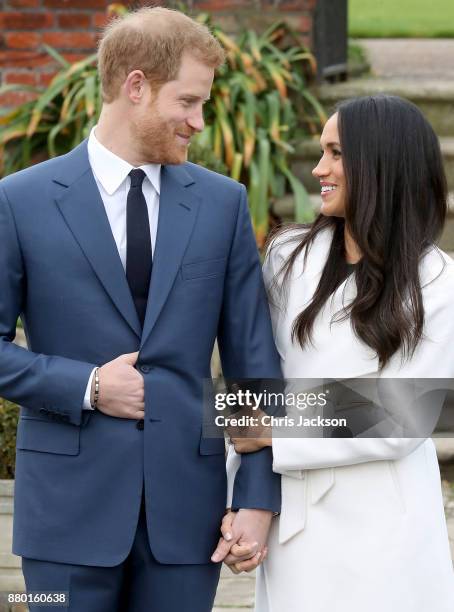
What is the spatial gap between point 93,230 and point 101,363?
330mm

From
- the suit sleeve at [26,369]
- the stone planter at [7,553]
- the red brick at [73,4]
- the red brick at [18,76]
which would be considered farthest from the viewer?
the red brick at [18,76]

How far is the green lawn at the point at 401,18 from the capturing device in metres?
10.9

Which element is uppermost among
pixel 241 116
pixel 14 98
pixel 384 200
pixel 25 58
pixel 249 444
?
pixel 25 58

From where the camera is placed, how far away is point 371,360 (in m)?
2.97

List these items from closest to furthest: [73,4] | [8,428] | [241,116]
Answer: [8,428] < [241,116] < [73,4]

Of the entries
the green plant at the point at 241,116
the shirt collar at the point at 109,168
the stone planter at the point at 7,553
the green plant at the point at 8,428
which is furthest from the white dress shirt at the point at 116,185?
the green plant at the point at 241,116

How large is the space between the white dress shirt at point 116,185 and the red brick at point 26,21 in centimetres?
431

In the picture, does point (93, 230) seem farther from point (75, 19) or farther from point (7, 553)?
point (75, 19)

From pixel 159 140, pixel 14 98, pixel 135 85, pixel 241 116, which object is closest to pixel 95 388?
pixel 159 140

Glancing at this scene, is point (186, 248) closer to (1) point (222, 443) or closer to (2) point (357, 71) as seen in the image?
(1) point (222, 443)

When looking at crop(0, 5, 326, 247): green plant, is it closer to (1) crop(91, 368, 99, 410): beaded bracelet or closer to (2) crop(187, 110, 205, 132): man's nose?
(2) crop(187, 110, 205, 132): man's nose

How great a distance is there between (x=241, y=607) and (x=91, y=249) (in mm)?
2011

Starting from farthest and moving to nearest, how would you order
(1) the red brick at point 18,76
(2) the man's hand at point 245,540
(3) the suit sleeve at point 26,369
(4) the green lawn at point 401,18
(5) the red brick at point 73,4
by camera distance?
(4) the green lawn at point 401,18, (1) the red brick at point 18,76, (5) the red brick at point 73,4, (2) the man's hand at point 245,540, (3) the suit sleeve at point 26,369

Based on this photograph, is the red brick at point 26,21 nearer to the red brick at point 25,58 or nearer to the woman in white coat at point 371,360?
the red brick at point 25,58
